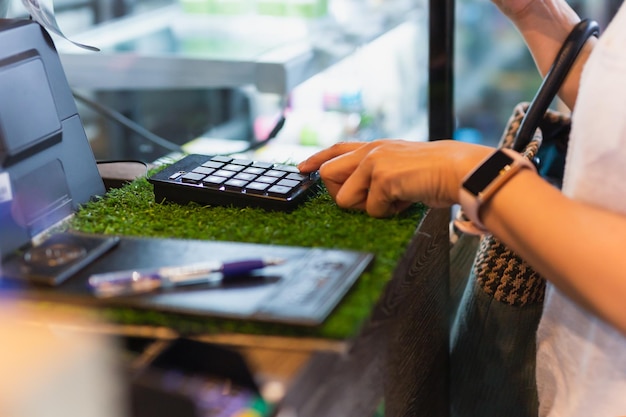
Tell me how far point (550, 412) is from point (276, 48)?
115 cm

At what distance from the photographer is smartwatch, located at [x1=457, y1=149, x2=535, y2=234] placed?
70 cm

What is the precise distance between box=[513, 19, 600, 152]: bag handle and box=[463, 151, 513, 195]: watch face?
1.04ft

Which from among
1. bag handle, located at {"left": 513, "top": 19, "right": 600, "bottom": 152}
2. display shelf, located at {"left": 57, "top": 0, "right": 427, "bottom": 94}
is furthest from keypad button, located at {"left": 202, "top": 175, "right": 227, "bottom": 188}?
display shelf, located at {"left": 57, "top": 0, "right": 427, "bottom": 94}

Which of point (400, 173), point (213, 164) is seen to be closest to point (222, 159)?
point (213, 164)

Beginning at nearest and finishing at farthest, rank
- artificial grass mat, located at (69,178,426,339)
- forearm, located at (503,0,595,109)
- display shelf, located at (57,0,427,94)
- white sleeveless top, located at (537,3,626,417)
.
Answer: artificial grass mat, located at (69,178,426,339) < white sleeveless top, located at (537,3,626,417) < forearm, located at (503,0,595,109) < display shelf, located at (57,0,427,94)

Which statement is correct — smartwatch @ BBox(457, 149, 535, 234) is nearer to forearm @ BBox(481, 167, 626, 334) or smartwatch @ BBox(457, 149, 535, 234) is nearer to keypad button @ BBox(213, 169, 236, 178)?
forearm @ BBox(481, 167, 626, 334)

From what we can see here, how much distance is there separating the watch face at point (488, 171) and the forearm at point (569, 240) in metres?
0.02

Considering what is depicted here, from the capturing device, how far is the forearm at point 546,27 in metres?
1.07

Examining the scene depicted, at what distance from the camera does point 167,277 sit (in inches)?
25.2

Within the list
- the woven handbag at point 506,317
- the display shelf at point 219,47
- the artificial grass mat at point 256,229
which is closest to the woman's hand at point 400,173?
the artificial grass mat at point 256,229

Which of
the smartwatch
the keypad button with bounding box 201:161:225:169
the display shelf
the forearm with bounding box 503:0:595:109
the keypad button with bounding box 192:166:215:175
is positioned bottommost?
the display shelf

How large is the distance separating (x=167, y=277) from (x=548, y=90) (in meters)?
0.61

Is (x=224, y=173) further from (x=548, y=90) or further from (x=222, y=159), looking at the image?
(x=548, y=90)

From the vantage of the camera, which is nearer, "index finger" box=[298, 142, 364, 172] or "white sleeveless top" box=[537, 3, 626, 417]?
"white sleeveless top" box=[537, 3, 626, 417]
